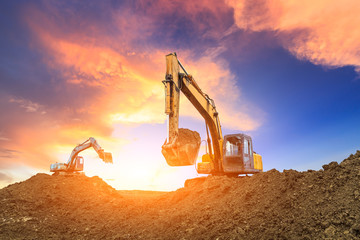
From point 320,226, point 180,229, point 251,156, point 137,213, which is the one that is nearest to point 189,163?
point 180,229

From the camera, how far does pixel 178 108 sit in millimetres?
8719

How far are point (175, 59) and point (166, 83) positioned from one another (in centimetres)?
141

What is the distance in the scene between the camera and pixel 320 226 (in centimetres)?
562

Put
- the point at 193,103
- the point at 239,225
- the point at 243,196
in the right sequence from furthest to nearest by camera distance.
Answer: the point at 193,103 → the point at 243,196 → the point at 239,225

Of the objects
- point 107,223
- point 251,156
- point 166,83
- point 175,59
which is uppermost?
point 175,59

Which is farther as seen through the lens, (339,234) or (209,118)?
(209,118)

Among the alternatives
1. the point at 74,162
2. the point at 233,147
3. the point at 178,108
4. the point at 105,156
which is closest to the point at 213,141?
the point at 233,147

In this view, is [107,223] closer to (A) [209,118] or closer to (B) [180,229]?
(B) [180,229]

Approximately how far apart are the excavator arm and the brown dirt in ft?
6.60

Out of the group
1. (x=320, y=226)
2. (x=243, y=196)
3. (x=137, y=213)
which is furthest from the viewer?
(x=137, y=213)

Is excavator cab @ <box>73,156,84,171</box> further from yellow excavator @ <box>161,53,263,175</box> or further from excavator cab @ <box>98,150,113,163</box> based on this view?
yellow excavator @ <box>161,53,263,175</box>

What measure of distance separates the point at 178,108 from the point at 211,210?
368cm

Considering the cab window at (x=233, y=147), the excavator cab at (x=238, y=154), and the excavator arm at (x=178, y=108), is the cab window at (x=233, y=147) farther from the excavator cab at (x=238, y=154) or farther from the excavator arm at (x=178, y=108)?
the excavator arm at (x=178, y=108)

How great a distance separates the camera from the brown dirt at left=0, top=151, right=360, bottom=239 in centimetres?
598
